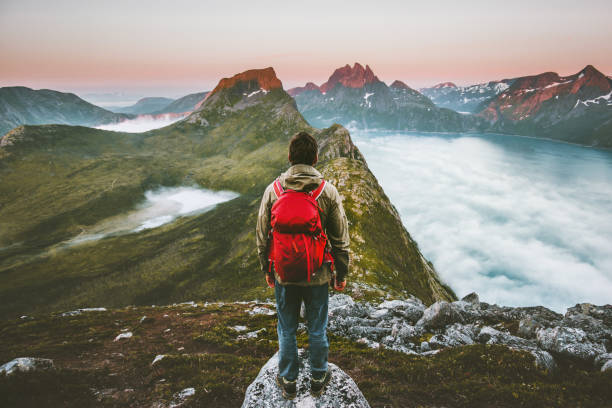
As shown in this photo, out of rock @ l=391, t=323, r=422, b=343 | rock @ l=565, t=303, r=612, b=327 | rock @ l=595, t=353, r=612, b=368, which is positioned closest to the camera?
rock @ l=595, t=353, r=612, b=368

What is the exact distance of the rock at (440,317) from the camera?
14.0 m

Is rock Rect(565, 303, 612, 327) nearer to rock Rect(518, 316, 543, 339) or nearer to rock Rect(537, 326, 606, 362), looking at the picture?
rock Rect(518, 316, 543, 339)

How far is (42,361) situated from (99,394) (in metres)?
3.15

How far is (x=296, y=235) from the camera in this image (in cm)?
247

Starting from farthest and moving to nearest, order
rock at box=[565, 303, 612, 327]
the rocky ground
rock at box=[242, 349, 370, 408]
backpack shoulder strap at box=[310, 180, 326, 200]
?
1. rock at box=[565, 303, 612, 327]
2. the rocky ground
3. rock at box=[242, 349, 370, 408]
4. backpack shoulder strap at box=[310, 180, 326, 200]

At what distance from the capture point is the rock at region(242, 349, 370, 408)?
157 inches

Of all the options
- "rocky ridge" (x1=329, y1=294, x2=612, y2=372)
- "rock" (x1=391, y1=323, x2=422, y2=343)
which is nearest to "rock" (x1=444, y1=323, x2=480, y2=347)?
"rocky ridge" (x1=329, y1=294, x2=612, y2=372)

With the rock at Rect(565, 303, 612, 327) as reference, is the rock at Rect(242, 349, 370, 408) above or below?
above

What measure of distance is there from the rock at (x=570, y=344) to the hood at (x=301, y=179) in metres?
12.3

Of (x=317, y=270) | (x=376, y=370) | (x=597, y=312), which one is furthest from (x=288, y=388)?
(x=597, y=312)

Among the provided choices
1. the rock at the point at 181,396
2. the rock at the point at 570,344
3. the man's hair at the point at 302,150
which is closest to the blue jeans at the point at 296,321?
the man's hair at the point at 302,150

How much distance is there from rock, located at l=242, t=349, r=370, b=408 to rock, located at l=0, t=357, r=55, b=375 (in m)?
8.60

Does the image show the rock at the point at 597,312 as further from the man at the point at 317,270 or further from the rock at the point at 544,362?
the man at the point at 317,270

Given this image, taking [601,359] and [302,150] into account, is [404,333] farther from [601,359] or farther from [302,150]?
[302,150]
